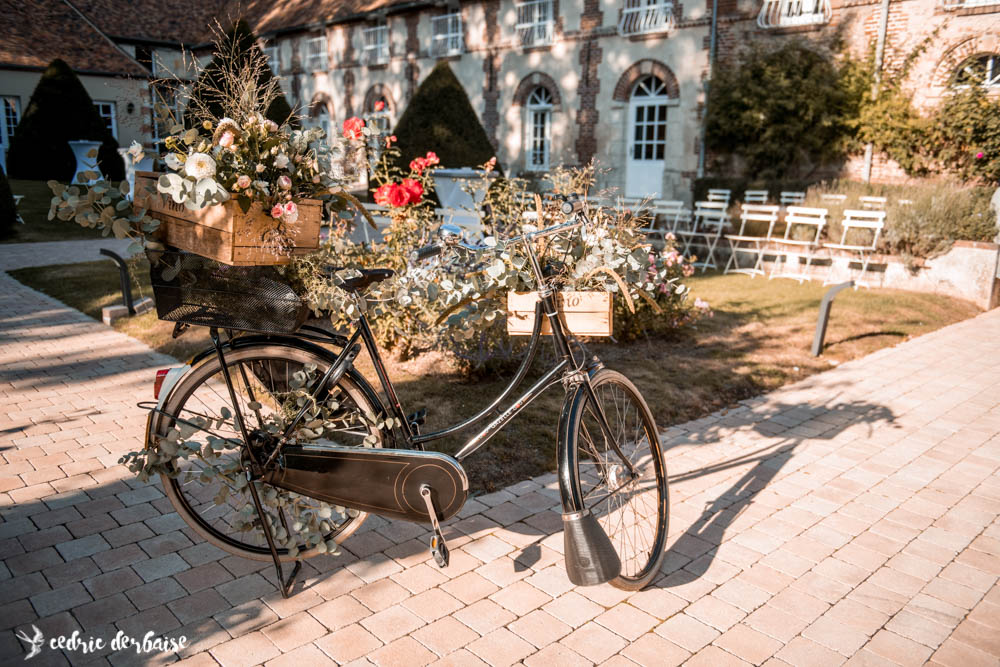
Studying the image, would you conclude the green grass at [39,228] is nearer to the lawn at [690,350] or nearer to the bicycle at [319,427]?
the lawn at [690,350]

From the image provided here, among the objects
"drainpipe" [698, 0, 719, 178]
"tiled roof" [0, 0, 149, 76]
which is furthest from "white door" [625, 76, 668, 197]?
"tiled roof" [0, 0, 149, 76]

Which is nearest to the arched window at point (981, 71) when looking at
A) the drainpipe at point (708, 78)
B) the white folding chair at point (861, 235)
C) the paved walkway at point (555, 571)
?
the drainpipe at point (708, 78)

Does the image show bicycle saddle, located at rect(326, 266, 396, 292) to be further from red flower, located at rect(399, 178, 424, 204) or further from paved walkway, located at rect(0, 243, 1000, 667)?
red flower, located at rect(399, 178, 424, 204)

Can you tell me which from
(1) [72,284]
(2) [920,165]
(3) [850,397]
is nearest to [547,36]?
(2) [920,165]

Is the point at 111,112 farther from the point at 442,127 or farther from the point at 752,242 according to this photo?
the point at 752,242

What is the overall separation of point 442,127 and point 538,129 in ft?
27.8

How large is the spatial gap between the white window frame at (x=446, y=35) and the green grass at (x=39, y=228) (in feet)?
40.3

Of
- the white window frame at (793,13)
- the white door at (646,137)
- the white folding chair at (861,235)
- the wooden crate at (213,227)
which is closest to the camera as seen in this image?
the wooden crate at (213,227)


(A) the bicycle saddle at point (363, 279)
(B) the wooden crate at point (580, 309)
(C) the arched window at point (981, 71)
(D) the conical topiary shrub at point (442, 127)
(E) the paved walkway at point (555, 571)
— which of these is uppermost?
(C) the arched window at point (981, 71)

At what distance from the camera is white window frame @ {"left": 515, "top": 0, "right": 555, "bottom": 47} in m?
20.7

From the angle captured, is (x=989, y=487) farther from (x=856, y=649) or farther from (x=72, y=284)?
(x=72, y=284)

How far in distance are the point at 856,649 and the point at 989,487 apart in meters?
2.04

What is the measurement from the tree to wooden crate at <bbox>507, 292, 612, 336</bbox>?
20.7 m

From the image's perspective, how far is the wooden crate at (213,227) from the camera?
2.43m
